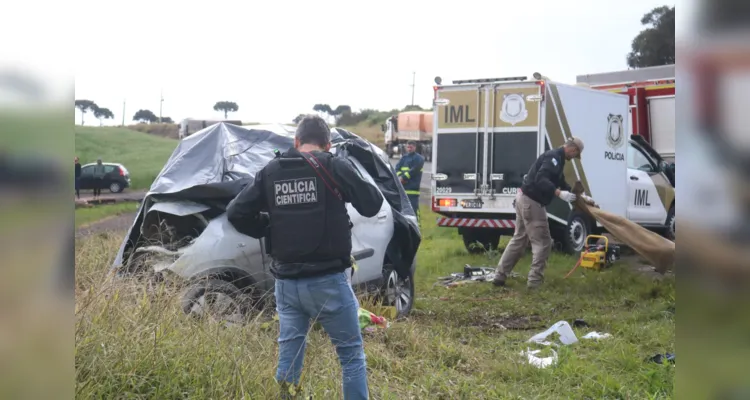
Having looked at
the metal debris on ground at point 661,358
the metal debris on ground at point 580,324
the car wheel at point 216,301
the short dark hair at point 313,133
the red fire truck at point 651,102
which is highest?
the red fire truck at point 651,102

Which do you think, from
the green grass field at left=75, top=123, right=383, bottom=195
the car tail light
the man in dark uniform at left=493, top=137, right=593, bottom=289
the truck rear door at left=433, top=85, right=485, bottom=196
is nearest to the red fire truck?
the truck rear door at left=433, top=85, right=485, bottom=196

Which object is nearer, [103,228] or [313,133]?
[313,133]

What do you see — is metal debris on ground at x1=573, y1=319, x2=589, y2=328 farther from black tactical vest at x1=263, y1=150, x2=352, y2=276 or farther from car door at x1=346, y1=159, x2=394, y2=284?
black tactical vest at x1=263, y1=150, x2=352, y2=276

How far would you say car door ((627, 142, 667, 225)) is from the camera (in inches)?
477

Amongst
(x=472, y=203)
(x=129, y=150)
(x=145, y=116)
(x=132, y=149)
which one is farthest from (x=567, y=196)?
(x=145, y=116)

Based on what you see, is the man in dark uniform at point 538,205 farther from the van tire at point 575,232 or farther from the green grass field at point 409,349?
the van tire at point 575,232

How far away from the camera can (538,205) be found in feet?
29.0

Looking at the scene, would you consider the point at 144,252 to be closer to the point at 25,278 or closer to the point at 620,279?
the point at 25,278

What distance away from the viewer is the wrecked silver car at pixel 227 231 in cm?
518

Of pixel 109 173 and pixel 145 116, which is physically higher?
pixel 145 116

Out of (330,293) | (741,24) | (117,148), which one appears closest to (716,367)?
(741,24)

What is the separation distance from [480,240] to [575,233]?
153cm

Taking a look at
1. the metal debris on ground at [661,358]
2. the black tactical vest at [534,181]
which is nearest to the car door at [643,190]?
the black tactical vest at [534,181]

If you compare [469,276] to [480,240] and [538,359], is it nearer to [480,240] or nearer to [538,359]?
[480,240]
